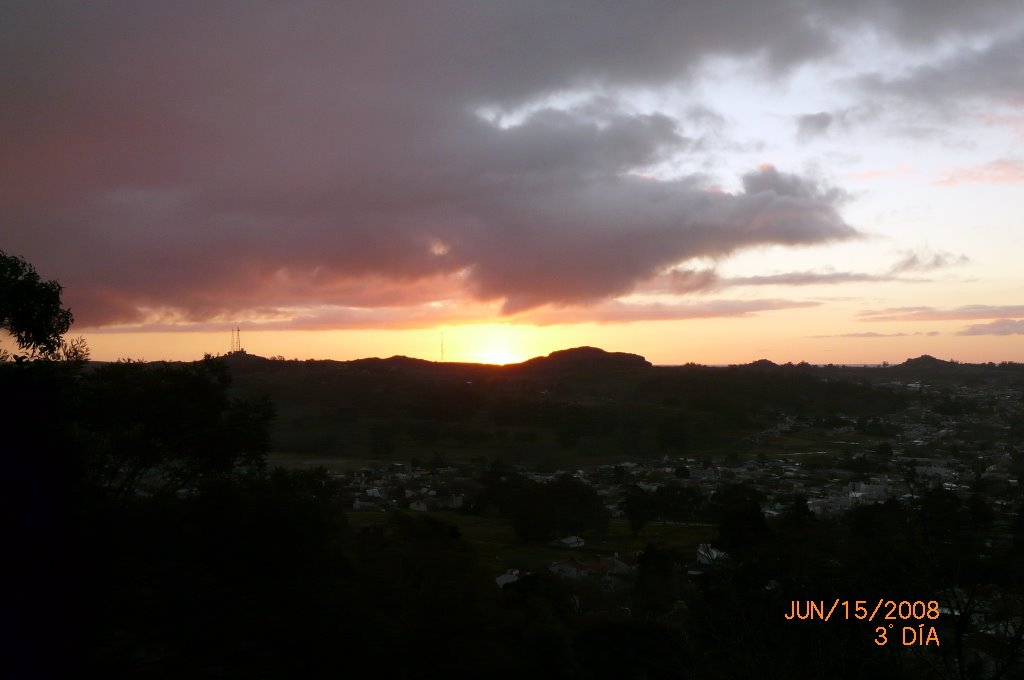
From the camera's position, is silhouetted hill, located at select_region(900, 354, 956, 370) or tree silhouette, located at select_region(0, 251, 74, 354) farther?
silhouetted hill, located at select_region(900, 354, 956, 370)

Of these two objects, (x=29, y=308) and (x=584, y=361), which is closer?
(x=29, y=308)

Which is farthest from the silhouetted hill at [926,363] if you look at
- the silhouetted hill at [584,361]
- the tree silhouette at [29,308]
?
the tree silhouette at [29,308]

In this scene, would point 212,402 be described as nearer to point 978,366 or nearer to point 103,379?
point 103,379

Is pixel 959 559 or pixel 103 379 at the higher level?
pixel 103 379

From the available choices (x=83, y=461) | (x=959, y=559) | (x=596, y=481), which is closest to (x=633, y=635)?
(x=959, y=559)

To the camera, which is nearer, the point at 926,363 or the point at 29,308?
the point at 29,308

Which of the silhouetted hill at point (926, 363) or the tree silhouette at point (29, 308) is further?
the silhouetted hill at point (926, 363)

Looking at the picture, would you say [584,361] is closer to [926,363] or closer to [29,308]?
[926,363]

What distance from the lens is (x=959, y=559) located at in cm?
1020

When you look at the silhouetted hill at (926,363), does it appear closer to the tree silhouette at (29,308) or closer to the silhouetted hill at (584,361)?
the silhouetted hill at (584,361)

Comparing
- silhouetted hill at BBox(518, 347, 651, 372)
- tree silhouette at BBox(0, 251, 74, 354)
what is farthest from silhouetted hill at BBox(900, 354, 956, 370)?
tree silhouette at BBox(0, 251, 74, 354)

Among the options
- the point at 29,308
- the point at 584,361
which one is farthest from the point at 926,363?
the point at 29,308

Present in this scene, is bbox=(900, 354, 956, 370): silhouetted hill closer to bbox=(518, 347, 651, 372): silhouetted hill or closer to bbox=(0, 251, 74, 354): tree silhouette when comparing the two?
bbox=(518, 347, 651, 372): silhouetted hill

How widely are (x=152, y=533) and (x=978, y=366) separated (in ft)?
294
